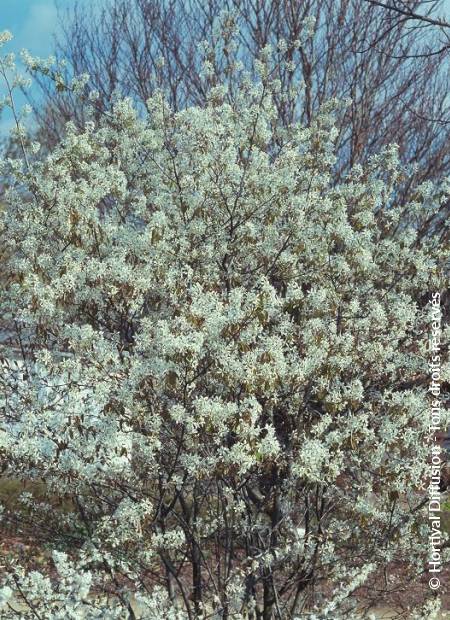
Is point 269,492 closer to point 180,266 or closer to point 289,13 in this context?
point 180,266

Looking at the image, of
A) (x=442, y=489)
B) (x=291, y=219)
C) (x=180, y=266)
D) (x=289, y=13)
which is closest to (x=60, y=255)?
(x=180, y=266)

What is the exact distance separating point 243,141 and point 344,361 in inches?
82.6

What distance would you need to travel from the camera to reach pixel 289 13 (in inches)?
472

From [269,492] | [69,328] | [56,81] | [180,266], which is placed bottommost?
[269,492]

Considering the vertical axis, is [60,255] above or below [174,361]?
above

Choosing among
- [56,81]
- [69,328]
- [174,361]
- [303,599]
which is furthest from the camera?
[56,81]

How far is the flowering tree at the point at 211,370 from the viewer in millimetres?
4461

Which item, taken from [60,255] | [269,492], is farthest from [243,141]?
[269,492]

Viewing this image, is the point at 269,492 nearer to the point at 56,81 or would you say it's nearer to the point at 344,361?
the point at 344,361

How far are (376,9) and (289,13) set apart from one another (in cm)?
131

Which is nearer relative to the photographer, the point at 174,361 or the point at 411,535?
the point at 174,361

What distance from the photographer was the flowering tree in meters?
4.46

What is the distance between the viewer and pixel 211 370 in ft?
14.9

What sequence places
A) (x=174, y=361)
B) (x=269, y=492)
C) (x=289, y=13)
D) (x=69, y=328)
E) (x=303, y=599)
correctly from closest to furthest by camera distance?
(x=174, y=361) < (x=69, y=328) < (x=269, y=492) < (x=303, y=599) < (x=289, y=13)
